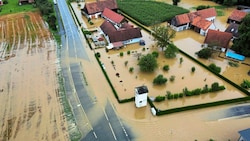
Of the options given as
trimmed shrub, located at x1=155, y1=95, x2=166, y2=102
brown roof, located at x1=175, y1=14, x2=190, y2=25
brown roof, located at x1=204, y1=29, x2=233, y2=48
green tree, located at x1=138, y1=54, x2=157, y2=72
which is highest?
brown roof, located at x1=175, y1=14, x2=190, y2=25

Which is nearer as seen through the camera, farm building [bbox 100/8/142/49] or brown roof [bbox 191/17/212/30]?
farm building [bbox 100/8/142/49]

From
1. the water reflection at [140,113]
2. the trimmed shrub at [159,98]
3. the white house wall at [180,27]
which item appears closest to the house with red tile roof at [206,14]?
the white house wall at [180,27]

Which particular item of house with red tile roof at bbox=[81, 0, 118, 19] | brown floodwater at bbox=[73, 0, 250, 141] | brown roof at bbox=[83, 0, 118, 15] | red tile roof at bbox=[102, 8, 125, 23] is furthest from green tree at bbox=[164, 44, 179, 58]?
brown roof at bbox=[83, 0, 118, 15]

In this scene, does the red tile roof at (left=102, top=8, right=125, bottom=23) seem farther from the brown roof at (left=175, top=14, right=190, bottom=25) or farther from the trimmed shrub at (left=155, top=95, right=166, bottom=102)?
the trimmed shrub at (left=155, top=95, right=166, bottom=102)

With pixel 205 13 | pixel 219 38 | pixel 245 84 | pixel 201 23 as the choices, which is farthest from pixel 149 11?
pixel 245 84

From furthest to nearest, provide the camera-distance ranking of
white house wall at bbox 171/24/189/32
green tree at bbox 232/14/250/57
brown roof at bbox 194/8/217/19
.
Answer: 1. brown roof at bbox 194/8/217/19
2. white house wall at bbox 171/24/189/32
3. green tree at bbox 232/14/250/57

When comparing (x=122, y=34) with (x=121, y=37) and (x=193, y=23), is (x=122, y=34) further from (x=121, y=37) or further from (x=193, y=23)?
(x=193, y=23)
